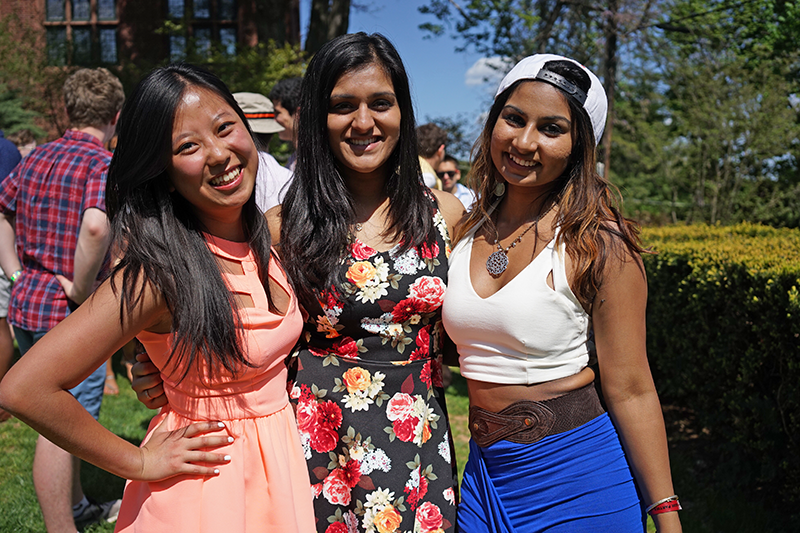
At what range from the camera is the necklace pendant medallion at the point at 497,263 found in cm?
198

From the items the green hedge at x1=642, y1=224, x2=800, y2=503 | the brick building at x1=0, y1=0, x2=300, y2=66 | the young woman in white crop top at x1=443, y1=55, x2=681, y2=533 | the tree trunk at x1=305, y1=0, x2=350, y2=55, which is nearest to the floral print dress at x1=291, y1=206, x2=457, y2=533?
the young woman in white crop top at x1=443, y1=55, x2=681, y2=533

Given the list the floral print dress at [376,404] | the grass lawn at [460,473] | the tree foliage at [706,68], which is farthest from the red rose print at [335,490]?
the tree foliage at [706,68]

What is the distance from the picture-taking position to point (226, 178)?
67.9 inches

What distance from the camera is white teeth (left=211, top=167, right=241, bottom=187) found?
1714 millimetres

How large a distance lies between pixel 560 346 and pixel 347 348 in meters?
0.73

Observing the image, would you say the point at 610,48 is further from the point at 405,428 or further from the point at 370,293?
the point at 405,428

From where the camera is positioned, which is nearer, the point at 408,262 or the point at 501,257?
the point at 501,257

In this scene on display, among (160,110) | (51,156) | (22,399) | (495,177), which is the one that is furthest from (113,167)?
(51,156)

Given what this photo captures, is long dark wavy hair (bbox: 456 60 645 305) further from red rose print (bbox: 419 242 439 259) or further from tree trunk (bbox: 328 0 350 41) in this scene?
tree trunk (bbox: 328 0 350 41)

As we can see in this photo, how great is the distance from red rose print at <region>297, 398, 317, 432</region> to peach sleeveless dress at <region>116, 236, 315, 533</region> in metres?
0.19

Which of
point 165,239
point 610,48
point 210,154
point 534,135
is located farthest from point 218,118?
point 610,48

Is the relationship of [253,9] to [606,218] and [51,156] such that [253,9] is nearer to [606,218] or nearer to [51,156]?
[51,156]

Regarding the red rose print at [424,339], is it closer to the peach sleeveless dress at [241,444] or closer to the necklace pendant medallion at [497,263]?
the necklace pendant medallion at [497,263]

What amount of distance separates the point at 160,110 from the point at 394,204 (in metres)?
0.96
